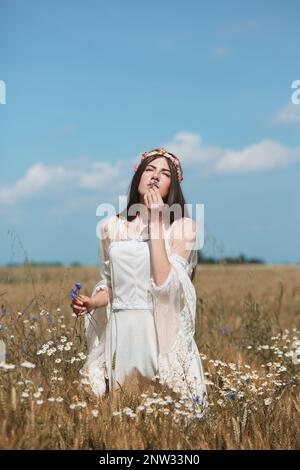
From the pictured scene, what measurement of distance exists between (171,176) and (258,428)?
1921mm

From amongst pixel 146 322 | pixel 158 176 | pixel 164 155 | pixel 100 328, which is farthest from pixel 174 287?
pixel 164 155

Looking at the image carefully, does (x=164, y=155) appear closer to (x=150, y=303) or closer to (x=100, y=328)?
(x=150, y=303)

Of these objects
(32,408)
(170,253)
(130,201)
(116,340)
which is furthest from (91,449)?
(130,201)

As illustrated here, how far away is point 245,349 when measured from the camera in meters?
7.31

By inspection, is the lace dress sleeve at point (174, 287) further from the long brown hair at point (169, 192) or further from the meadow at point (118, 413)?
the meadow at point (118, 413)

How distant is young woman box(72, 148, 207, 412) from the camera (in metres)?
4.59

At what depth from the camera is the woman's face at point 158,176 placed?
4930 mm

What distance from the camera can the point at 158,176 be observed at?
16.2ft

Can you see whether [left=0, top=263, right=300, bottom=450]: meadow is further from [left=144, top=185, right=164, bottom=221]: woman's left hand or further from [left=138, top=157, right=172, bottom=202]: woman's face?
[left=138, top=157, right=172, bottom=202]: woman's face

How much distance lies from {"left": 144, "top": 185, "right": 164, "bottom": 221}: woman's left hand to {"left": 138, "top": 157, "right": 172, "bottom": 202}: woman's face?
0.69ft

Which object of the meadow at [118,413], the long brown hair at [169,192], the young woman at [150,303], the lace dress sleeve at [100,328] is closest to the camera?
the meadow at [118,413]

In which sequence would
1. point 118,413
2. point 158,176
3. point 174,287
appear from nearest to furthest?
point 118,413, point 174,287, point 158,176

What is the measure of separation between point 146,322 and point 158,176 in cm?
110

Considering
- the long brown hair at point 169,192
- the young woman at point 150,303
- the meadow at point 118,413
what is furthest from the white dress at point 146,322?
the long brown hair at point 169,192
